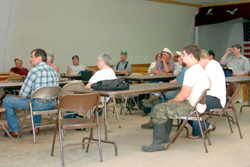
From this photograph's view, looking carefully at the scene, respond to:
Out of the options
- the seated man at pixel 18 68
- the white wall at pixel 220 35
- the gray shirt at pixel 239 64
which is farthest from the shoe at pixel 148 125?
the white wall at pixel 220 35

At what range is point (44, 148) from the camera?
4.12 metres

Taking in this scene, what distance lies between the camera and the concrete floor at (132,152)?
3451mm

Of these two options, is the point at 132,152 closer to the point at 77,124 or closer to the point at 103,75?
the point at 77,124

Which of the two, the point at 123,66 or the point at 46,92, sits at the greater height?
the point at 123,66

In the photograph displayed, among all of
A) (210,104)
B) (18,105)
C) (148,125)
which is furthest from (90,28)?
(210,104)

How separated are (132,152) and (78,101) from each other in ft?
3.13

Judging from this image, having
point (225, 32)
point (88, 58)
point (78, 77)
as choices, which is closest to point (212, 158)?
point (78, 77)

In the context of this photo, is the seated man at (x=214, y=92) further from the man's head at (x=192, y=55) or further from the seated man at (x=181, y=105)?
the man's head at (x=192, y=55)

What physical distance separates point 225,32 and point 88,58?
7462mm

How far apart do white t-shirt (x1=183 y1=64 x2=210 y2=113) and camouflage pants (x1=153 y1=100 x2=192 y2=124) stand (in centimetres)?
15

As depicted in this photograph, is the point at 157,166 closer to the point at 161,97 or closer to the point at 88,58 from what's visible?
the point at 161,97

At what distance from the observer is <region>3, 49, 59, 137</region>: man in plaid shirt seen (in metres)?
4.57

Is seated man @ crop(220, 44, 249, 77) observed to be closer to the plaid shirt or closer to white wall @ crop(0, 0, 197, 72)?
white wall @ crop(0, 0, 197, 72)

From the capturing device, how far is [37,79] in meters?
4.61
